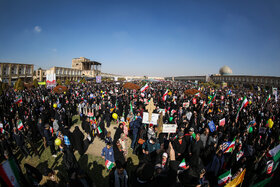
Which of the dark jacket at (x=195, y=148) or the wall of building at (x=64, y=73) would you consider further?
the wall of building at (x=64, y=73)

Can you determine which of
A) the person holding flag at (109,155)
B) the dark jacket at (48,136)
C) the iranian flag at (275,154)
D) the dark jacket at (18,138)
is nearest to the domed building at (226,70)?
the iranian flag at (275,154)

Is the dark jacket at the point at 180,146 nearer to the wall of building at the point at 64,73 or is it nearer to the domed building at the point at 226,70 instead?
the wall of building at the point at 64,73

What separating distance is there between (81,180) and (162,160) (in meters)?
2.24

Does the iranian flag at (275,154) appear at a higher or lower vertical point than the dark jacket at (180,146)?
higher

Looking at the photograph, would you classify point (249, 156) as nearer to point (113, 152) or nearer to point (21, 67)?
point (113, 152)

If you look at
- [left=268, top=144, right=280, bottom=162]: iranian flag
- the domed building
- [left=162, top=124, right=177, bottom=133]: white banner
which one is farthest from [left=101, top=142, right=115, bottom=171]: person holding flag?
the domed building

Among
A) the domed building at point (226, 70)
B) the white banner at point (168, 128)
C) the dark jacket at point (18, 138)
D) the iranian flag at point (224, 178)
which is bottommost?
the dark jacket at point (18, 138)

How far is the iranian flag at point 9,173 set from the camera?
2549 mm

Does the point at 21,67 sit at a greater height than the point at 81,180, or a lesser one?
greater

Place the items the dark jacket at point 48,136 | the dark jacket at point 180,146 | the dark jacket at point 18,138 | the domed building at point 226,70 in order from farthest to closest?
the domed building at point 226,70 < the dark jacket at point 48,136 < the dark jacket at point 18,138 < the dark jacket at point 180,146

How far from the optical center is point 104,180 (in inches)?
188

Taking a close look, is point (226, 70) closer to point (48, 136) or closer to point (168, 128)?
point (168, 128)

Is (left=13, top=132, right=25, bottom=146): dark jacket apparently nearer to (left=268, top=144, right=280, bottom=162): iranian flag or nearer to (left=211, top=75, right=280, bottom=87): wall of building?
(left=268, top=144, right=280, bottom=162): iranian flag

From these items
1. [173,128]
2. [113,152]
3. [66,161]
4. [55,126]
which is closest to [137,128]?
[173,128]
